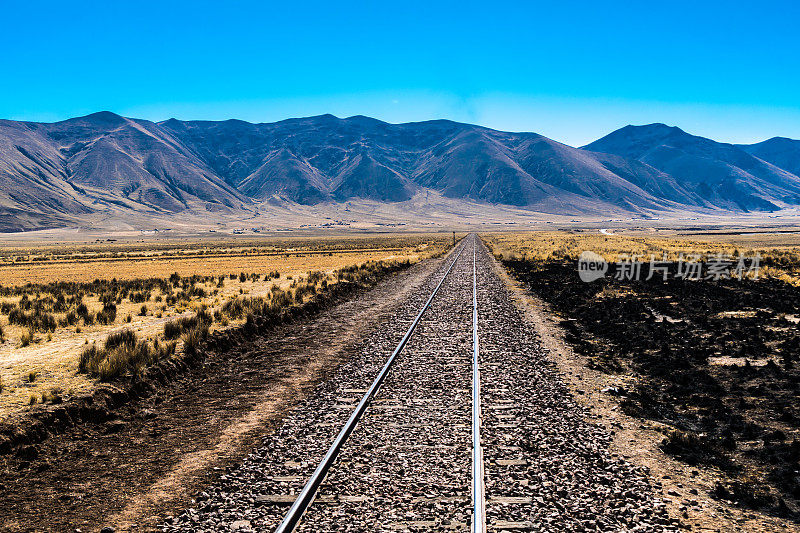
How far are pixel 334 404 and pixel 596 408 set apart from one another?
415 cm

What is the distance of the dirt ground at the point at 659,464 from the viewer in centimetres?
492

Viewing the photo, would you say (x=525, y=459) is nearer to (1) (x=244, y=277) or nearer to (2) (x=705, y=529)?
(2) (x=705, y=529)

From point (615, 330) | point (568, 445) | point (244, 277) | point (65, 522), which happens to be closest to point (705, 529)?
point (568, 445)

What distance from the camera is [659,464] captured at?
6.08m

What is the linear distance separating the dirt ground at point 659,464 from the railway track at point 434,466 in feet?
0.82

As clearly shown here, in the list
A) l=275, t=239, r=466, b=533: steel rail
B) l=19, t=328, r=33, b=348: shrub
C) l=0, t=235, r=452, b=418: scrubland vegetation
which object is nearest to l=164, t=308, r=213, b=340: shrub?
l=0, t=235, r=452, b=418: scrubland vegetation

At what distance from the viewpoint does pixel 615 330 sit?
560 inches

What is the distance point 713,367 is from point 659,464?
5522 mm

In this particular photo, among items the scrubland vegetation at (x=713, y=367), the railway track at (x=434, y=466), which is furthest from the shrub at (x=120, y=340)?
the scrubland vegetation at (x=713, y=367)

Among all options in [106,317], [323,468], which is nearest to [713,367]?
[323,468]

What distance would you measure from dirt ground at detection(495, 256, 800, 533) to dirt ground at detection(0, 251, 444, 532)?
483 cm

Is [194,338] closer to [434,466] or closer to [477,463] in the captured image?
[434,466]

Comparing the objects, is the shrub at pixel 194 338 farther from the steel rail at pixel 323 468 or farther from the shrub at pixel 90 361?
the steel rail at pixel 323 468

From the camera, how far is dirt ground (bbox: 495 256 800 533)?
492cm
